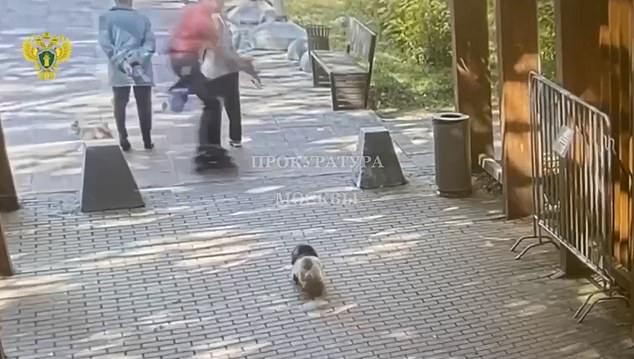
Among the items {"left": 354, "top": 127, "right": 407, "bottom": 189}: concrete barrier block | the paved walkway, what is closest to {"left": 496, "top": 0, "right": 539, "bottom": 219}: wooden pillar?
the paved walkway

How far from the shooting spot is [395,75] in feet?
36.9

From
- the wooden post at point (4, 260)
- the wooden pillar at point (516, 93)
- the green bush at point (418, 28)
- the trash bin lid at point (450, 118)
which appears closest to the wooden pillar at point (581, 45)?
the wooden pillar at point (516, 93)

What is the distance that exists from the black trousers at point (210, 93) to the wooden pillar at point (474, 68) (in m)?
1.97

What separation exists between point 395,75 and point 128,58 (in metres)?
3.40

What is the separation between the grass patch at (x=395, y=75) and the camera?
10.6m

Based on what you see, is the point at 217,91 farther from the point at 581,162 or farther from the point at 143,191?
the point at 581,162

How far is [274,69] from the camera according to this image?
10492 mm

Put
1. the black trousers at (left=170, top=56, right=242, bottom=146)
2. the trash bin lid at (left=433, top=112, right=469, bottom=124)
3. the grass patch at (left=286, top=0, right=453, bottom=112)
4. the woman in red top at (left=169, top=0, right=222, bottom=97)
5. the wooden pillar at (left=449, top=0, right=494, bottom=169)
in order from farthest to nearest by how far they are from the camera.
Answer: the grass patch at (left=286, top=0, right=453, bottom=112) → the black trousers at (left=170, top=56, right=242, bottom=146) → the woman in red top at (left=169, top=0, right=222, bottom=97) → the wooden pillar at (left=449, top=0, right=494, bottom=169) → the trash bin lid at (left=433, top=112, right=469, bottom=124)

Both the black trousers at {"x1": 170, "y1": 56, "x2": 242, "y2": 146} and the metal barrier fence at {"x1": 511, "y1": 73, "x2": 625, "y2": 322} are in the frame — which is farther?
the black trousers at {"x1": 170, "y1": 56, "x2": 242, "y2": 146}

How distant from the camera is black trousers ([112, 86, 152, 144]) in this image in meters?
9.12

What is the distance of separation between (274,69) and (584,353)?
18.5 ft

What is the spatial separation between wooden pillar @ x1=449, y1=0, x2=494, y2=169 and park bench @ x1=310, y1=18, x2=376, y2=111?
6.66 feet

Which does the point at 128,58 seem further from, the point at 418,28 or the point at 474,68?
the point at 418,28

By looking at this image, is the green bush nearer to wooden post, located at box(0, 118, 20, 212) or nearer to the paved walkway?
the paved walkway
